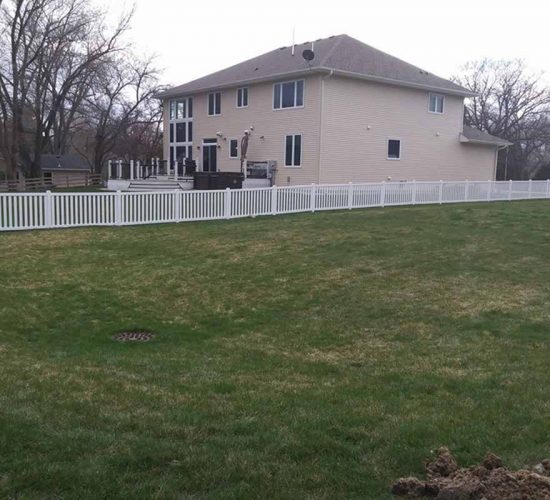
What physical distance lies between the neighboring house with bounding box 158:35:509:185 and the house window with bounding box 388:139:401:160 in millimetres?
46

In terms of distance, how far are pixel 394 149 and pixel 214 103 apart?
9438mm

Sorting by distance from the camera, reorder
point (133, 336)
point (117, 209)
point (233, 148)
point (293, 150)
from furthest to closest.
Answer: point (233, 148)
point (293, 150)
point (117, 209)
point (133, 336)

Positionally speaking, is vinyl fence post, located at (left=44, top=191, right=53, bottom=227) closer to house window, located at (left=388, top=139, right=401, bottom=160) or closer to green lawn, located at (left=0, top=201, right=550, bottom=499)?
green lawn, located at (left=0, top=201, right=550, bottom=499)

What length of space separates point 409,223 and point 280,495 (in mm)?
12261

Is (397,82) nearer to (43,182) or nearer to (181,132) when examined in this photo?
(181,132)

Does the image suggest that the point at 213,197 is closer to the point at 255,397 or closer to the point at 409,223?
the point at 409,223

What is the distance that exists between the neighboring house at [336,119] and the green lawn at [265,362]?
13.7m

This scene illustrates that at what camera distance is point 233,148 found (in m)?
29.5

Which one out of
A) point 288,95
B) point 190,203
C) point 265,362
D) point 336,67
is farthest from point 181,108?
point 265,362

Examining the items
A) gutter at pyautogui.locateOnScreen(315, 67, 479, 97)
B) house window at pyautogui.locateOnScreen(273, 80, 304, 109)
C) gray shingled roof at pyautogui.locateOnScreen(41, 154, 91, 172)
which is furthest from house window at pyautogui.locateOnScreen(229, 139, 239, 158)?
gray shingled roof at pyautogui.locateOnScreen(41, 154, 91, 172)

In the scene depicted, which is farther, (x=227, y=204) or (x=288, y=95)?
(x=288, y=95)

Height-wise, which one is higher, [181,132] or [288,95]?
[288,95]

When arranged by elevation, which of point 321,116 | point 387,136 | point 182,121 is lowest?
point 387,136

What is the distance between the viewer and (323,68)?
2414 cm
